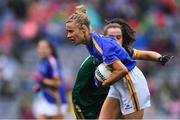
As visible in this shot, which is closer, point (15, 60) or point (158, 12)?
point (15, 60)

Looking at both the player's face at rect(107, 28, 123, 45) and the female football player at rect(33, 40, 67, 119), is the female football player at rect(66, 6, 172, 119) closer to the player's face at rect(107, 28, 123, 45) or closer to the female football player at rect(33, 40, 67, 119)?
the player's face at rect(107, 28, 123, 45)

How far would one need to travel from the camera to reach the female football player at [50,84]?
12.5 m

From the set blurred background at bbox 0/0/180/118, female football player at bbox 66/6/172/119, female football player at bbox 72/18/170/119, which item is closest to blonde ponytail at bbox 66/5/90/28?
female football player at bbox 66/6/172/119

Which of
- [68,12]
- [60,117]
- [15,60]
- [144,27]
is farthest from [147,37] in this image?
[60,117]

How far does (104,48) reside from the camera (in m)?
8.14

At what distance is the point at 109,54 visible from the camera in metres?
8.06

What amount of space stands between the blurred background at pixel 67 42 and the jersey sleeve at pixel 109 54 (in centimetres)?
708

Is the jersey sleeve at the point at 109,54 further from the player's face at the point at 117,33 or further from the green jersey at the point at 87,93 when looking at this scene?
the green jersey at the point at 87,93

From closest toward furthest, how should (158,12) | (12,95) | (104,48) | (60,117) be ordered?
1. (104,48)
2. (60,117)
3. (12,95)
4. (158,12)

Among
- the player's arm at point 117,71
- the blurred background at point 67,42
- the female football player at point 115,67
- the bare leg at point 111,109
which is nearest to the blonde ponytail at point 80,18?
the female football player at point 115,67

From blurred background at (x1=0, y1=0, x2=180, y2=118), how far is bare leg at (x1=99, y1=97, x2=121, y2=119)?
21.3 feet

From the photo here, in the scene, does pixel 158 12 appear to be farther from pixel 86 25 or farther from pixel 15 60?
pixel 86 25

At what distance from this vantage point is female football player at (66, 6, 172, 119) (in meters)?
8.07

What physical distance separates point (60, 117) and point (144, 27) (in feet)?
→ 18.3
